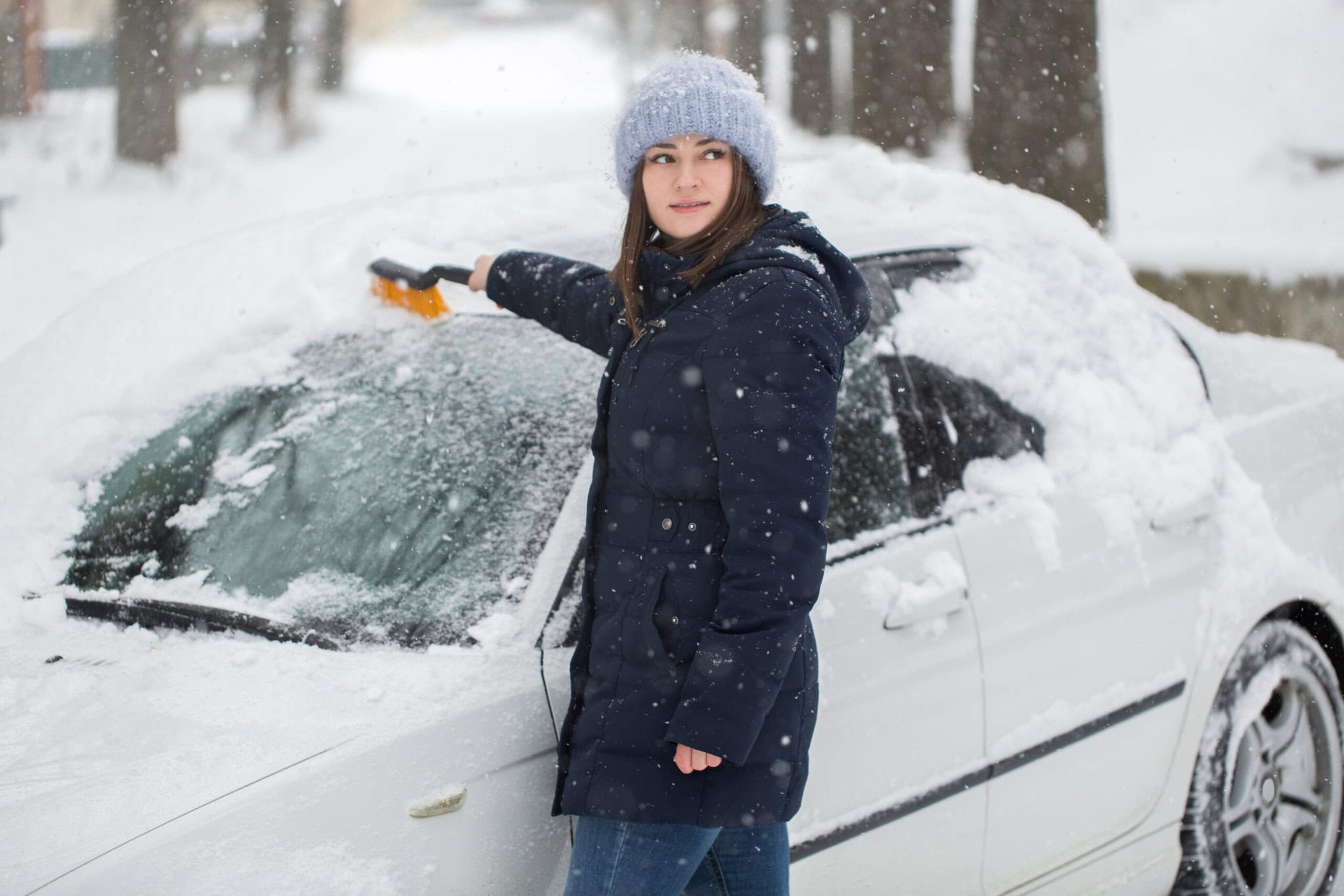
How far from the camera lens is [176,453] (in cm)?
219

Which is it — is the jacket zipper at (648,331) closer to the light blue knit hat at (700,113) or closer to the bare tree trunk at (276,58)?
the light blue knit hat at (700,113)

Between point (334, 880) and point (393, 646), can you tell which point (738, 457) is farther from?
point (334, 880)

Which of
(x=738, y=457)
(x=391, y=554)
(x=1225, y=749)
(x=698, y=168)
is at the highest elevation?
(x=698, y=168)

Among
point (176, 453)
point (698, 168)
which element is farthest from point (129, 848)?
point (698, 168)

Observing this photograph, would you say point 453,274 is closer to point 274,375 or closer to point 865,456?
point 274,375

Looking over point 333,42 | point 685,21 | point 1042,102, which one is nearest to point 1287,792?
point 1042,102

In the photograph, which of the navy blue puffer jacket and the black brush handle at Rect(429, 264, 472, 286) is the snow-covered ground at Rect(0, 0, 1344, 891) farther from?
the navy blue puffer jacket

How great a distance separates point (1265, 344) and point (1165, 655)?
4.16 feet

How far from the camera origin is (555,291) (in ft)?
7.25

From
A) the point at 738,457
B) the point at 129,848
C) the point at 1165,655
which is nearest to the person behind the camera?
the point at 129,848

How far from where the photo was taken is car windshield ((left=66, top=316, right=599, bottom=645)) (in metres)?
1.99

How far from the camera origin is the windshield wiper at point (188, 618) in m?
1.92

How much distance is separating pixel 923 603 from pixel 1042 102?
199 inches

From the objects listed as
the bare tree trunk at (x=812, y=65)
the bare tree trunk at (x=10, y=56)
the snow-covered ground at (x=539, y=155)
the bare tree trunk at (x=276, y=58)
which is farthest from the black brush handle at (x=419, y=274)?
the bare tree trunk at (x=276, y=58)
